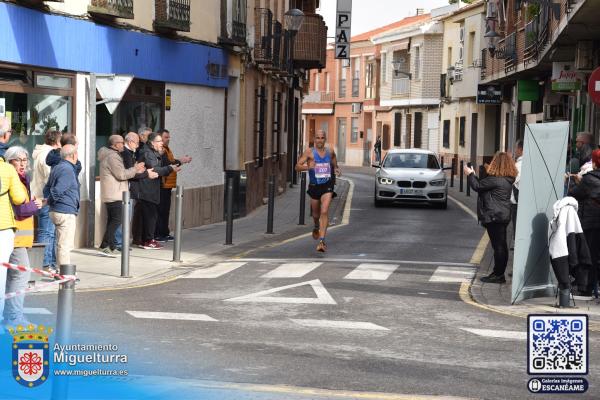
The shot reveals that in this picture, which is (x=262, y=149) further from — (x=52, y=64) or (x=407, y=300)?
(x=407, y=300)

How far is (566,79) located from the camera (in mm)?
26891

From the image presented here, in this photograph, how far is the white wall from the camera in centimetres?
2147

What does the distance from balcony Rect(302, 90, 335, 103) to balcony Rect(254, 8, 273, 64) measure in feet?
164

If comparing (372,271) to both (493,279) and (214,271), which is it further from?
(214,271)

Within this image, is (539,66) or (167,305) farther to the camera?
(539,66)

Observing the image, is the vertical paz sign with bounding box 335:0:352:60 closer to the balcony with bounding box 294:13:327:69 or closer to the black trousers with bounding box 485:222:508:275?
the balcony with bounding box 294:13:327:69

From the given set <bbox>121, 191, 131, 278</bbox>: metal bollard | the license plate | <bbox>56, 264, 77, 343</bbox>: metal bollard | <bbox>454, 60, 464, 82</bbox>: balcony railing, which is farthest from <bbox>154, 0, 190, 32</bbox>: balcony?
<bbox>454, 60, 464, 82</bbox>: balcony railing

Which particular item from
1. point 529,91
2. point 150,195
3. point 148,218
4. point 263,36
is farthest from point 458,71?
point 148,218

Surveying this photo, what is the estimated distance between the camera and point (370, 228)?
75.1 ft

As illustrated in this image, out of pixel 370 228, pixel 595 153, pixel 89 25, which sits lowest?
pixel 370 228

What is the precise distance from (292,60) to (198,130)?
13356 mm

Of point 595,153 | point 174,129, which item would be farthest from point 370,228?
point 595,153

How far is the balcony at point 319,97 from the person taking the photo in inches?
3103

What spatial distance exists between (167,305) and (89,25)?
23.0ft
